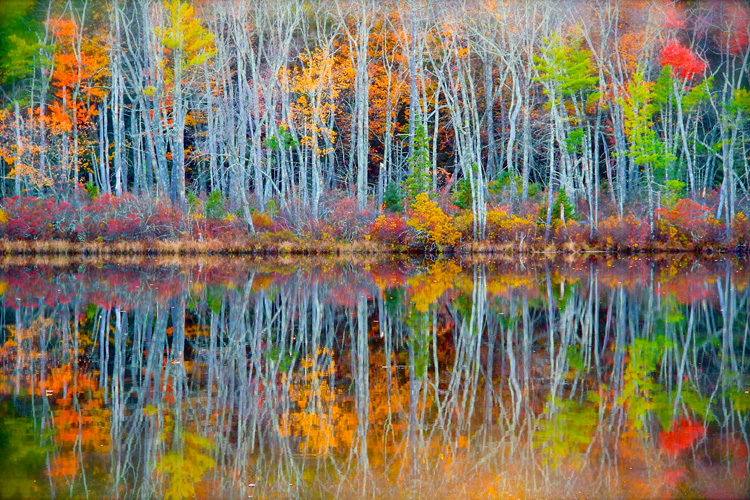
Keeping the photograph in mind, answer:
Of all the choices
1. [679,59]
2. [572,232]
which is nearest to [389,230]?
[572,232]

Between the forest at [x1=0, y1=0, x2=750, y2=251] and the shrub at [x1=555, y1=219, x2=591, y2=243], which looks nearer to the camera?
the forest at [x1=0, y1=0, x2=750, y2=251]

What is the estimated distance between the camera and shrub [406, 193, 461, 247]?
3164 cm

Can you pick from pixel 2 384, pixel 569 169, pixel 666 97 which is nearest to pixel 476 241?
pixel 569 169

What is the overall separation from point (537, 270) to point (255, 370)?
654 inches

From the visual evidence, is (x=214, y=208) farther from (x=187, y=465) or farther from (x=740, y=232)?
(x=187, y=465)

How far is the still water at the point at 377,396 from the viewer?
655 cm

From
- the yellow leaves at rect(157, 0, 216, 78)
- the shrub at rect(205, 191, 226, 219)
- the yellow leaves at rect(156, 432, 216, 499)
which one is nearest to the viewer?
the yellow leaves at rect(156, 432, 216, 499)

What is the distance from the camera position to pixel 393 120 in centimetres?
4506

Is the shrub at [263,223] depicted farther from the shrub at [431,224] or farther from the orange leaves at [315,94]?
the shrub at [431,224]

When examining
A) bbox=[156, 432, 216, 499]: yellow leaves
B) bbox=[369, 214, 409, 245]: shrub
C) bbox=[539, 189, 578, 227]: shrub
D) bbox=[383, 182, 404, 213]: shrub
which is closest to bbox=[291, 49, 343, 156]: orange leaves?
bbox=[383, 182, 404, 213]: shrub

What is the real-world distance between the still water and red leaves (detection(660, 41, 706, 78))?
21777 mm

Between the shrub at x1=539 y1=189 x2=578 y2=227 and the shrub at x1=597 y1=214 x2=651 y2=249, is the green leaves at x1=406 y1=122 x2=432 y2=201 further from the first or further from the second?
the shrub at x1=597 y1=214 x2=651 y2=249

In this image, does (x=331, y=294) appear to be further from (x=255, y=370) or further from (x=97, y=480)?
(x=97, y=480)

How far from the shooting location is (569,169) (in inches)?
1449
